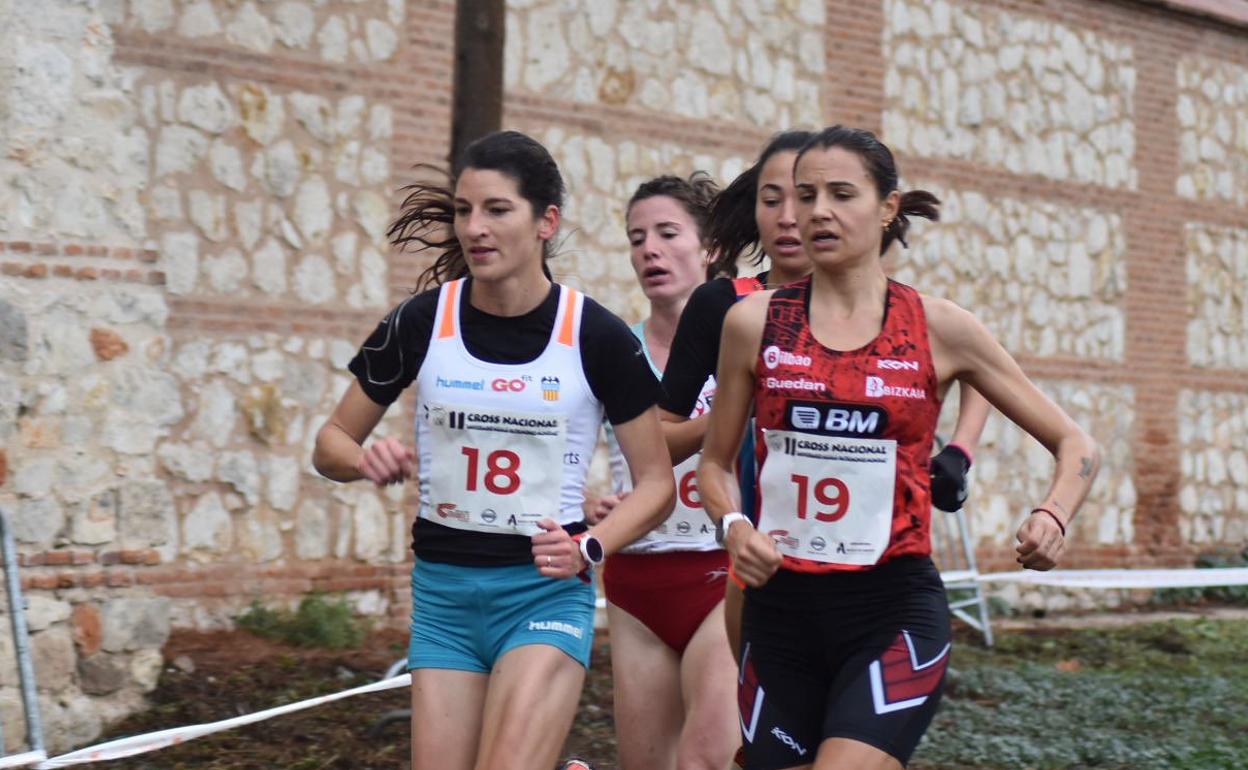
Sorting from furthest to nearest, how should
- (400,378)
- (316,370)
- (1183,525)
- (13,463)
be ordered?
(1183,525) < (316,370) < (13,463) < (400,378)

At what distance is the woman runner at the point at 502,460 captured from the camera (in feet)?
15.5

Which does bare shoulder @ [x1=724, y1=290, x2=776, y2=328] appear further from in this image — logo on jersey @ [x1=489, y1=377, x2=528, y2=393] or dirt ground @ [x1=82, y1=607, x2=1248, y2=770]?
dirt ground @ [x1=82, y1=607, x2=1248, y2=770]

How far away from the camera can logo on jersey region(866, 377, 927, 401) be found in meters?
4.39

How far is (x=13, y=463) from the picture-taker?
822 centimetres

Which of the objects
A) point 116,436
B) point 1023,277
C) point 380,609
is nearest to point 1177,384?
point 1023,277

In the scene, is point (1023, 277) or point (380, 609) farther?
point (1023, 277)

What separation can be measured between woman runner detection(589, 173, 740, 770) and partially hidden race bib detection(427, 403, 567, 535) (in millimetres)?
1034

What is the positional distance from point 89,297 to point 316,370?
2.38 meters

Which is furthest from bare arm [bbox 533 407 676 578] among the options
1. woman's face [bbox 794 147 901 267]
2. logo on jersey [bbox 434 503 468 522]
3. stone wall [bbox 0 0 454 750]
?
stone wall [bbox 0 0 454 750]

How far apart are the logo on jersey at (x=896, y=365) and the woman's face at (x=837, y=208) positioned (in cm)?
31

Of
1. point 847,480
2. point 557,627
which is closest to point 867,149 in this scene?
point 847,480

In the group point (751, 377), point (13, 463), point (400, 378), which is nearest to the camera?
point (751, 377)

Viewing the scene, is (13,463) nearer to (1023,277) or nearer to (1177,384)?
(1023,277)

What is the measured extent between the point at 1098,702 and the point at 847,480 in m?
6.58
